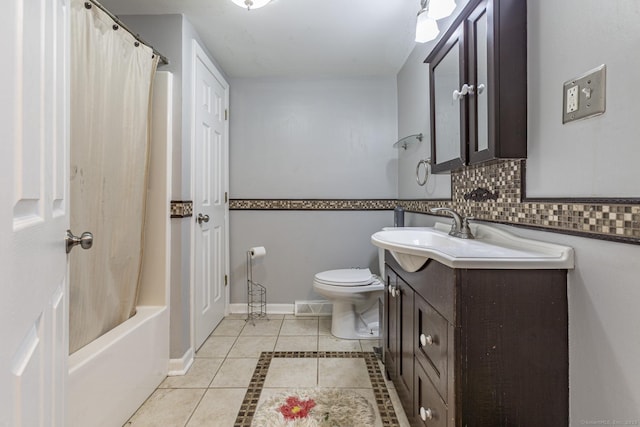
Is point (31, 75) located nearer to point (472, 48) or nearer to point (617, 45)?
point (617, 45)

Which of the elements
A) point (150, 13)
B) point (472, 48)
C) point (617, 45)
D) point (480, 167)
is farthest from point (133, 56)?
point (617, 45)

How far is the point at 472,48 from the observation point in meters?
1.25

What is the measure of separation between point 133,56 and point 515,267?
1851 millimetres

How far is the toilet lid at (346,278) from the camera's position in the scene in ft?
7.06

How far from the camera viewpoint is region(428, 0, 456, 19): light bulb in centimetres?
137

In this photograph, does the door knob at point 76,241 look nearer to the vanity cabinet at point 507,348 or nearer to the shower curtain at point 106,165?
the shower curtain at point 106,165

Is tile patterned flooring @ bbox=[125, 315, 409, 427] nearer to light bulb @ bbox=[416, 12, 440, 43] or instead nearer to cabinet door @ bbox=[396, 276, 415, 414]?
cabinet door @ bbox=[396, 276, 415, 414]

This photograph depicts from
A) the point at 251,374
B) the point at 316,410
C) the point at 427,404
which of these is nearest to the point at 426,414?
the point at 427,404

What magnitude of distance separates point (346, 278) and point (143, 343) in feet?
4.15

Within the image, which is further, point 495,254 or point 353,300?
point 353,300

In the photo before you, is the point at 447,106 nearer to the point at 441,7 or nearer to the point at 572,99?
the point at 441,7

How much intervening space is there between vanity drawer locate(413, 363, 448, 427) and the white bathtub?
1.23m

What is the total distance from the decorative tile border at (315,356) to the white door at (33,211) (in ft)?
2.75

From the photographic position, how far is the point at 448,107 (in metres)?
1.54
